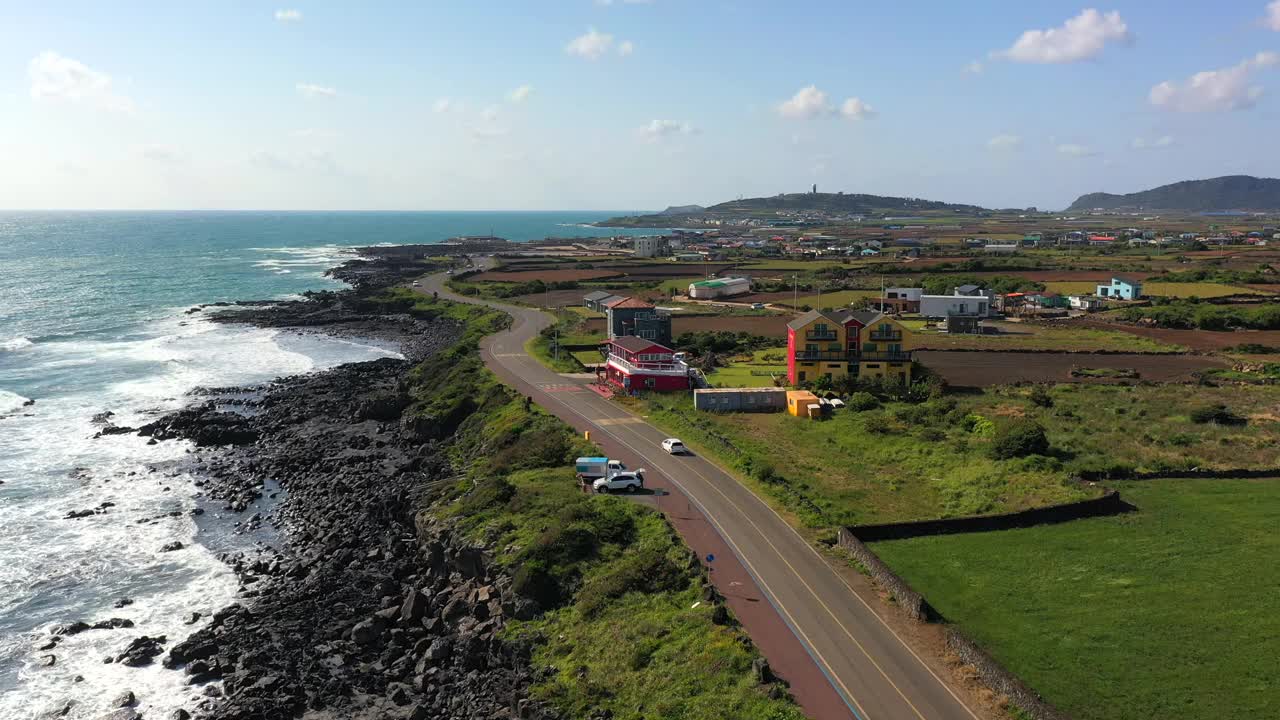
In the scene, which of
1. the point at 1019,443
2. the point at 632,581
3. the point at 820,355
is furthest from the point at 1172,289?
the point at 632,581

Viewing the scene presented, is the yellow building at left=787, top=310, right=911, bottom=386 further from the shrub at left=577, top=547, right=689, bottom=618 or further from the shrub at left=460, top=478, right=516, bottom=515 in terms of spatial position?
the shrub at left=577, top=547, right=689, bottom=618

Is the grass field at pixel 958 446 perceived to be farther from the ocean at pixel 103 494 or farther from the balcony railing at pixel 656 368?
the ocean at pixel 103 494

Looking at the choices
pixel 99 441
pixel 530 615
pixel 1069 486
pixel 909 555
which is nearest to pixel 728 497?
pixel 909 555

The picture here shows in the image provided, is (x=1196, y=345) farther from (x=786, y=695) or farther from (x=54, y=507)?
(x=54, y=507)

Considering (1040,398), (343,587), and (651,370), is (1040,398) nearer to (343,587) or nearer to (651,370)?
(651,370)

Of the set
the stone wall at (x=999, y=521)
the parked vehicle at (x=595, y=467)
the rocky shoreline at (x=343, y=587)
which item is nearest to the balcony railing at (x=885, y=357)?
the stone wall at (x=999, y=521)

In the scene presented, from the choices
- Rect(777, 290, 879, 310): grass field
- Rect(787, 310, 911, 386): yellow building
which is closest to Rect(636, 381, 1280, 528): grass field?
Rect(787, 310, 911, 386): yellow building
